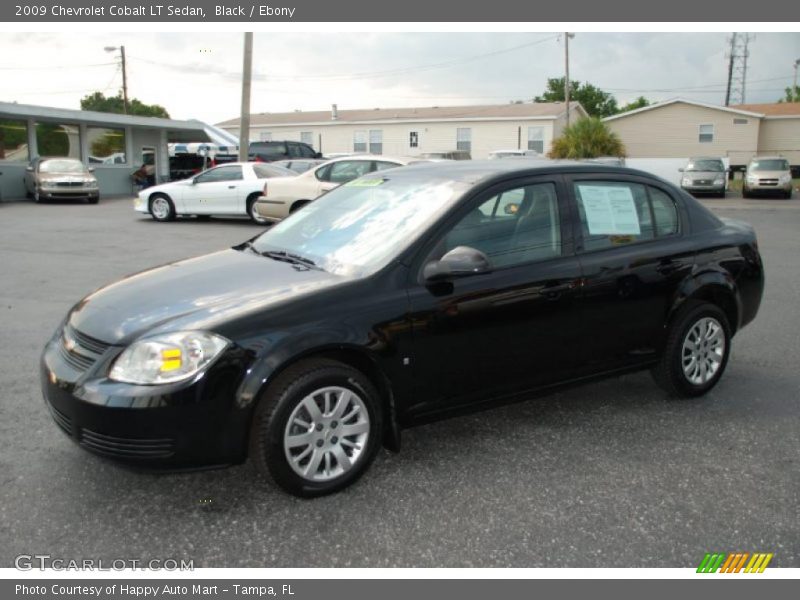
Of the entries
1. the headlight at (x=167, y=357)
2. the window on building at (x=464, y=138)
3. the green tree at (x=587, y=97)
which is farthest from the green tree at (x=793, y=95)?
the headlight at (x=167, y=357)

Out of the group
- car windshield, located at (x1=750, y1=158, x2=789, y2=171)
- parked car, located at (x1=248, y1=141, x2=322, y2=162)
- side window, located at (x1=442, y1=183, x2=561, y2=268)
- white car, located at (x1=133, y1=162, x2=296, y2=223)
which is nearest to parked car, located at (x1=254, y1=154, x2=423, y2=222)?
white car, located at (x1=133, y1=162, x2=296, y2=223)

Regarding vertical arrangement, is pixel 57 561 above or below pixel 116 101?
below

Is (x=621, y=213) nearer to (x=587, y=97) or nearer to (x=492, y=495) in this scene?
(x=492, y=495)

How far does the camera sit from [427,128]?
43219 millimetres

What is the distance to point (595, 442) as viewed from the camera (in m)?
4.20

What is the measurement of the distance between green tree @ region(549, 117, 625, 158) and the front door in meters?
32.6

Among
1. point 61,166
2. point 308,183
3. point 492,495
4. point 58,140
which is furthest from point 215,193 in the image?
point 492,495

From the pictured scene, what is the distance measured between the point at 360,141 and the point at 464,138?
6471 millimetres

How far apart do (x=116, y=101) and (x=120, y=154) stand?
74226 millimetres

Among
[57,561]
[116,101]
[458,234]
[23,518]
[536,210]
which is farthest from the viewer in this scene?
[116,101]

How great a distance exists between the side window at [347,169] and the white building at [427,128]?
2724cm

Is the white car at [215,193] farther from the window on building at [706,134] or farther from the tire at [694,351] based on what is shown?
the window on building at [706,134]

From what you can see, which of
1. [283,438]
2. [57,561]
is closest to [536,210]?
[283,438]

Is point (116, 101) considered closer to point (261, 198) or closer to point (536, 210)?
point (261, 198)
